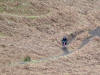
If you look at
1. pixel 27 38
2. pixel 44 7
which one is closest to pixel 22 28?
pixel 27 38

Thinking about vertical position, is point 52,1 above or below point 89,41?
above

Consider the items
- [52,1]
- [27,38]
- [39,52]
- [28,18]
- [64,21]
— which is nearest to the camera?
[39,52]

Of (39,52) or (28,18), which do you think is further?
(28,18)

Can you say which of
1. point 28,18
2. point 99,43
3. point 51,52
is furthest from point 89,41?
point 28,18

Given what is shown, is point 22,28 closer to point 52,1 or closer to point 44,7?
point 44,7

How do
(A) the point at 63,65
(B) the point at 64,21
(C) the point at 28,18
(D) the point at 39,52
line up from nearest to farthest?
(A) the point at 63,65 → (D) the point at 39,52 → (C) the point at 28,18 → (B) the point at 64,21

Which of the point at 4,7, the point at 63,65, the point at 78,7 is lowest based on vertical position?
the point at 63,65

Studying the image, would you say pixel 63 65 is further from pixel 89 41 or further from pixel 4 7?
pixel 4 7
